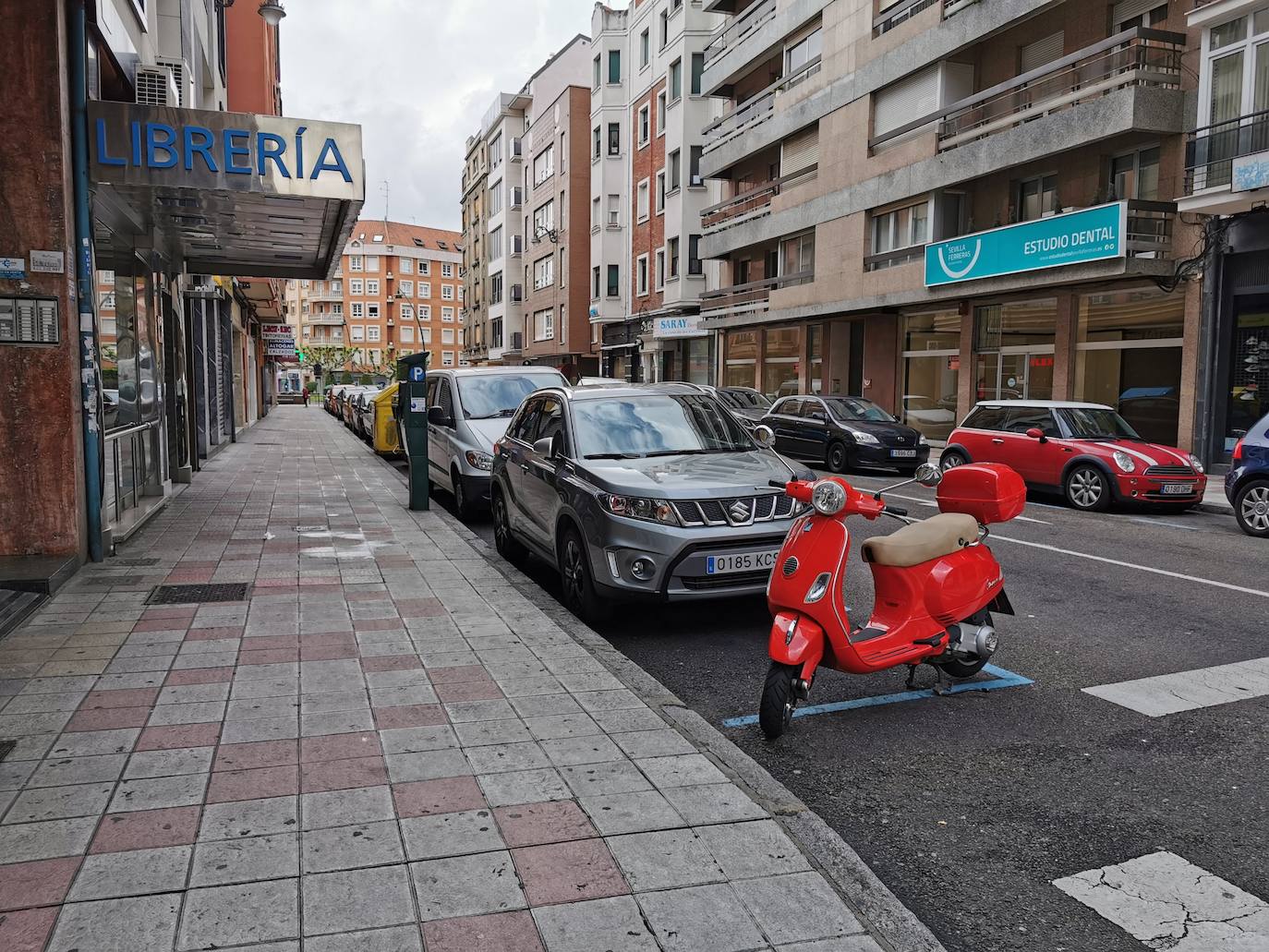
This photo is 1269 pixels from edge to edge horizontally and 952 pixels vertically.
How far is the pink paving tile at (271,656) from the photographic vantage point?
5434 millimetres

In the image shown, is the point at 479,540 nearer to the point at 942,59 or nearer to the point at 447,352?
the point at 942,59

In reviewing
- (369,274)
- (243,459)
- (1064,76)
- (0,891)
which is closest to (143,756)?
(0,891)

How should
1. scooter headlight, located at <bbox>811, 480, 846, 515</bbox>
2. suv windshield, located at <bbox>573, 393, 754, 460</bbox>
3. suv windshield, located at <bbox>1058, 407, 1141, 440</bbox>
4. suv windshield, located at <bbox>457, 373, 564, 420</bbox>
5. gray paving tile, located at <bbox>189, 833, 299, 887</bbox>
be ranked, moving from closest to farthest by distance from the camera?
gray paving tile, located at <bbox>189, 833, 299, 887</bbox>, scooter headlight, located at <bbox>811, 480, 846, 515</bbox>, suv windshield, located at <bbox>573, 393, 754, 460</bbox>, suv windshield, located at <bbox>457, 373, 564, 420</bbox>, suv windshield, located at <bbox>1058, 407, 1141, 440</bbox>

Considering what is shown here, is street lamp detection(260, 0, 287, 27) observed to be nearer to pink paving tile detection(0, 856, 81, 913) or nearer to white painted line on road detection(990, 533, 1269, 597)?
white painted line on road detection(990, 533, 1269, 597)

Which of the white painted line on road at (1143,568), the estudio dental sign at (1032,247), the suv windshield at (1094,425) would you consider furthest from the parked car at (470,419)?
the estudio dental sign at (1032,247)

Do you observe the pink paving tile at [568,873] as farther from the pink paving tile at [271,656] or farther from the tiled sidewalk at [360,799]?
the pink paving tile at [271,656]

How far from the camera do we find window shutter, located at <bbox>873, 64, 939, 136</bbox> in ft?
80.2

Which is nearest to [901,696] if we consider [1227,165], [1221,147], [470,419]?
[470,419]

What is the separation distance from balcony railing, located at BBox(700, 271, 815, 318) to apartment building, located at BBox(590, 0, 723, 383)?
1190mm

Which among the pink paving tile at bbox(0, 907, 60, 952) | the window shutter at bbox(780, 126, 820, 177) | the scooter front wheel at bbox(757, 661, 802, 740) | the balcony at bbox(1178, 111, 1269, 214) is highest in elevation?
the window shutter at bbox(780, 126, 820, 177)

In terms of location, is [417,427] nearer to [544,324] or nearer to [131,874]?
[131,874]

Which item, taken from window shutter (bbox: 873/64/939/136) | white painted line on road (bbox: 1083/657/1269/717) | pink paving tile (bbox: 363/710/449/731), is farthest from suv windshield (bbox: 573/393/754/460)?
window shutter (bbox: 873/64/939/136)

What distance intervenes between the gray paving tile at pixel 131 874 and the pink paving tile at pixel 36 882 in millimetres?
34

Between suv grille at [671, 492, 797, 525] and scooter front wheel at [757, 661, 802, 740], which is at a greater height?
suv grille at [671, 492, 797, 525]
